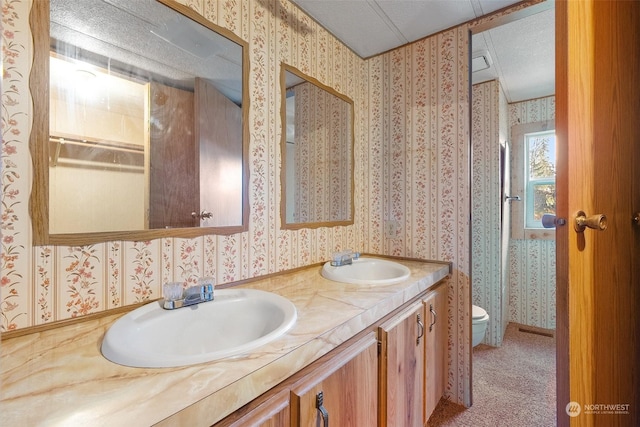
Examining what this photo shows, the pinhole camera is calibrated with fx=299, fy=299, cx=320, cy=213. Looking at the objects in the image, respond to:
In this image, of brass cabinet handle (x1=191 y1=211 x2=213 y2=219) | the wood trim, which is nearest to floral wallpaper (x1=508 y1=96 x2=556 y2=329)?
the wood trim

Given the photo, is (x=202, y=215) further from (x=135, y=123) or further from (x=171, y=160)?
(x=135, y=123)

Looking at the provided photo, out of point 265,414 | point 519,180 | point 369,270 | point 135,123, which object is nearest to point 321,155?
point 369,270

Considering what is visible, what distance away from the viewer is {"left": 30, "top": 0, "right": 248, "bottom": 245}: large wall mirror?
0.81m

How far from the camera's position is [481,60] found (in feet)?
6.77

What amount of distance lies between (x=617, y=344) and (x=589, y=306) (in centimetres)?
19

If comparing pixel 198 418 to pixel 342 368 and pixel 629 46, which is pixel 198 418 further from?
pixel 629 46

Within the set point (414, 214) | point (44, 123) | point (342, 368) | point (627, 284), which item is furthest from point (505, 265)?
point (44, 123)

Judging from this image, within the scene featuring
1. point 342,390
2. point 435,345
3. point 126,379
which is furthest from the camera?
point 435,345

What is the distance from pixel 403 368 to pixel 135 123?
1300mm

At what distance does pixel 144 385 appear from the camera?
558mm

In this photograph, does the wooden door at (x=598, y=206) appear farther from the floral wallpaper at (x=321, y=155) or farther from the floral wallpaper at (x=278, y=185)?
the floral wallpaper at (x=321, y=155)

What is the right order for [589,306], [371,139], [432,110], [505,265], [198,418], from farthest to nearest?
[505,265], [371,139], [432,110], [589,306], [198,418]

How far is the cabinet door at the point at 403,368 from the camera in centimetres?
105

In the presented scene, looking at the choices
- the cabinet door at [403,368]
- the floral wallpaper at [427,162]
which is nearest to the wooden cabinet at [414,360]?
the cabinet door at [403,368]
